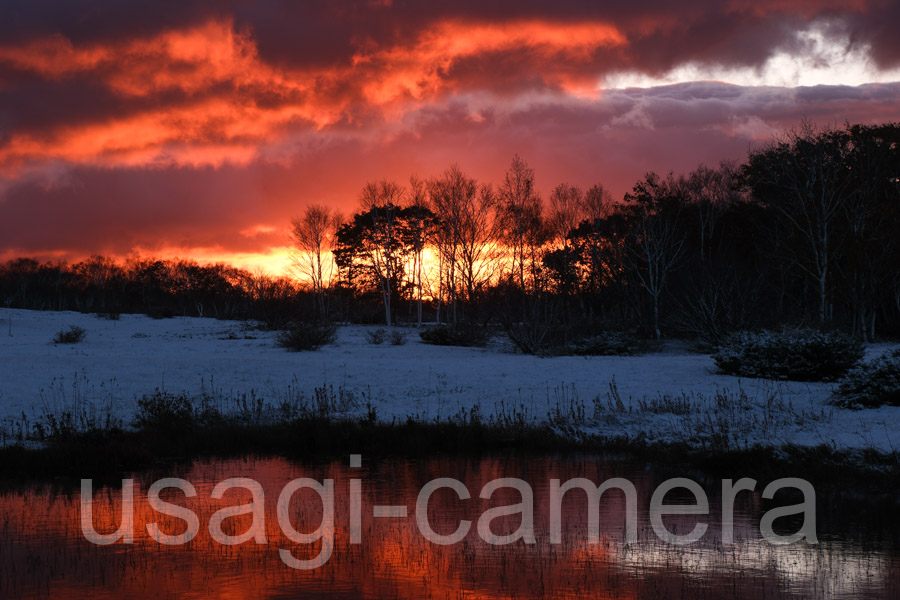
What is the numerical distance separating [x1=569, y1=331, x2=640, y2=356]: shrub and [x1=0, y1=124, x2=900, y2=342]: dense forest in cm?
191

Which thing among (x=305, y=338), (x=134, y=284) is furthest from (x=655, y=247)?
→ (x=134, y=284)

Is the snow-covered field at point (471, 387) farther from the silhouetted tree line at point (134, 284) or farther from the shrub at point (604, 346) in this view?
the silhouetted tree line at point (134, 284)

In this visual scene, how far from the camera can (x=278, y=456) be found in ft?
53.3

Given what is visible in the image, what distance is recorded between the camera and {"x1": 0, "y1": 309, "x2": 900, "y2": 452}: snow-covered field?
663 inches

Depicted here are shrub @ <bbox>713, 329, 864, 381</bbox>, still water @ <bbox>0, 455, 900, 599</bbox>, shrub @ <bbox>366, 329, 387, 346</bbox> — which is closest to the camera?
still water @ <bbox>0, 455, 900, 599</bbox>

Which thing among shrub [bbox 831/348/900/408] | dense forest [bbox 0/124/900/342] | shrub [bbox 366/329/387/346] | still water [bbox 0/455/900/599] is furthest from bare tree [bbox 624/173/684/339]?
still water [bbox 0/455/900/599]

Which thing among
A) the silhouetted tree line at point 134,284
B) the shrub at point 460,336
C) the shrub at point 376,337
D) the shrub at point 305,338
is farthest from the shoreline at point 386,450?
the silhouetted tree line at point 134,284

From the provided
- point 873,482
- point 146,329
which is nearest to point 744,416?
point 873,482

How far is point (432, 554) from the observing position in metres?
9.15

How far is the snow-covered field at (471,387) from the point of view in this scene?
16.8 meters

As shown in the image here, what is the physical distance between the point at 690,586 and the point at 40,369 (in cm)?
2196

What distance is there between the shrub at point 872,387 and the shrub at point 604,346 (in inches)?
680

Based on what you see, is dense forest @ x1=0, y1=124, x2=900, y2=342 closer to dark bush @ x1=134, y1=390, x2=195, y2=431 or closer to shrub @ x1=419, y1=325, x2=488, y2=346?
shrub @ x1=419, y1=325, x2=488, y2=346

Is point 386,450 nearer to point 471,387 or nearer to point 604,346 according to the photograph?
point 471,387
